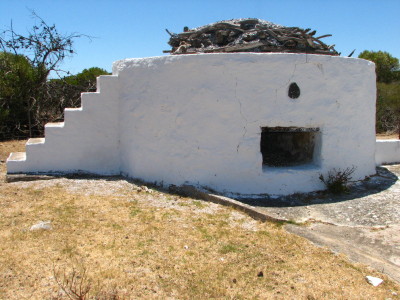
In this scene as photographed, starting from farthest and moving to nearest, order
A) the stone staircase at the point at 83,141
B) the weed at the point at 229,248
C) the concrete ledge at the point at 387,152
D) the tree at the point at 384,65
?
the tree at the point at 384,65 → the concrete ledge at the point at 387,152 → the stone staircase at the point at 83,141 → the weed at the point at 229,248

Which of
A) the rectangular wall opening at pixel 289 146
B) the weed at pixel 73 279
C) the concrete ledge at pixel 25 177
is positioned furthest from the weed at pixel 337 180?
the concrete ledge at pixel 25 177

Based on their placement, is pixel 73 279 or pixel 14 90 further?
pixel 14 90

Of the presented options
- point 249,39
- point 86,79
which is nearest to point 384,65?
point 86,79

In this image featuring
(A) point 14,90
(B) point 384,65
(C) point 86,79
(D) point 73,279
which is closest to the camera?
(D) point 73,279

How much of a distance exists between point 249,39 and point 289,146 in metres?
2.58

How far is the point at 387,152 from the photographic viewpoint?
9484 millimetres

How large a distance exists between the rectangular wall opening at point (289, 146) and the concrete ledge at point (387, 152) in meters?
2.62

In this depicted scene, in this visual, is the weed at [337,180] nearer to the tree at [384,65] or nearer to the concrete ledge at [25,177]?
the concrete ledge at [25,177]

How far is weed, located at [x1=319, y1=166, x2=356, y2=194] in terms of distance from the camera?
21.8ft

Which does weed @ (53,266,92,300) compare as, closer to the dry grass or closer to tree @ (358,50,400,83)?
the dry grass

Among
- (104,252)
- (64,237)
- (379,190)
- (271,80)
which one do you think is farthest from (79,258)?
(379,190)

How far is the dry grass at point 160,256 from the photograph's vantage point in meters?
3.46

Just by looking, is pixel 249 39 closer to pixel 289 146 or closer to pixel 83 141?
pixel 289 146

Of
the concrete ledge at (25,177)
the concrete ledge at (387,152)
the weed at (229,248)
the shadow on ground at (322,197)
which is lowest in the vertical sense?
the weed at (229,248)
